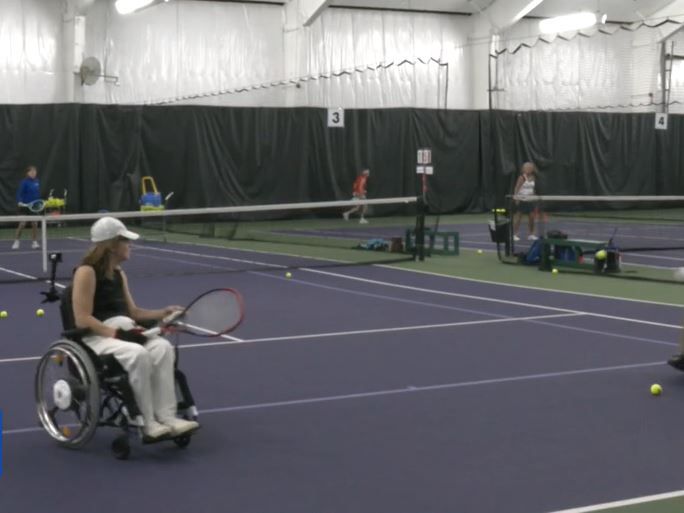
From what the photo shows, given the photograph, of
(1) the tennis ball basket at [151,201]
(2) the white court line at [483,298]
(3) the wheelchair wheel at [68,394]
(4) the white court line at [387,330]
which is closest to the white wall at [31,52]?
(1) the tennis ball basket at [151,201]

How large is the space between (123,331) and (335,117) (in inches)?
853

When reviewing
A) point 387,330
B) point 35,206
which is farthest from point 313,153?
point 387,330

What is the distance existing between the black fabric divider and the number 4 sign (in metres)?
0.35

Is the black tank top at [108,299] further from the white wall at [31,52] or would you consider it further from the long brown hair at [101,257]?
the white wall at [31,52]

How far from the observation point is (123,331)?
19.0 ft

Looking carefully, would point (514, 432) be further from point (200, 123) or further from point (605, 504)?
point (200, 123)

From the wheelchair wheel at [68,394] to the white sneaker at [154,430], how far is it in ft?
0.82

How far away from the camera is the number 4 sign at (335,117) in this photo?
2698cm

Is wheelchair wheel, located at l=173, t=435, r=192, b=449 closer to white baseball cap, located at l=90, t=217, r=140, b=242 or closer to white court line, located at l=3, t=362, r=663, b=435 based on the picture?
white court line, located at l=3, t=362, r=663, b=435

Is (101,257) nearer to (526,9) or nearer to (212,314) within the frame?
(212,314)

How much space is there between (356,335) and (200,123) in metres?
17.2

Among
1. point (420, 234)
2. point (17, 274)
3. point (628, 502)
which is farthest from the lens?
point (420, 234)

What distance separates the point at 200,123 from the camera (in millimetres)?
26188

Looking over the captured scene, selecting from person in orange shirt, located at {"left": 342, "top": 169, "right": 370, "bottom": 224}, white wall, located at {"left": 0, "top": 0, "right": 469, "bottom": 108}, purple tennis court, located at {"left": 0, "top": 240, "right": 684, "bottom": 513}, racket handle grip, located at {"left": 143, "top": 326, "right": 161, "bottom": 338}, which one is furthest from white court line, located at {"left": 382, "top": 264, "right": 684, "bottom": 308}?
white wall, located at {"left": 0, "top": 0, "right": 469, "bottom": 108}
